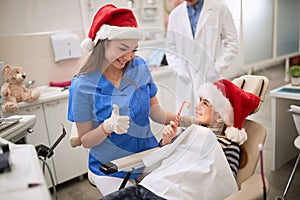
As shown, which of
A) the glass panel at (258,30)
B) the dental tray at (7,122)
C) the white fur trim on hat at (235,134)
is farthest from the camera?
the glass panel at (258,30)

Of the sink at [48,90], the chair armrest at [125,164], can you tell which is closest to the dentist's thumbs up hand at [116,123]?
the chair armrest at [125,164]

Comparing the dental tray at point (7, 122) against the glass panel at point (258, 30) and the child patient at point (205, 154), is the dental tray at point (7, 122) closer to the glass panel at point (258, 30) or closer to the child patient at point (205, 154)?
the child patient at point (205, 154)

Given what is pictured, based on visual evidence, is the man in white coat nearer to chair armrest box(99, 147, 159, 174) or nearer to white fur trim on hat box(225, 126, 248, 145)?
white fur trim on hat box(225, 126, 248, 145)

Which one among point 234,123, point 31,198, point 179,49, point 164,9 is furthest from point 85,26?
point 31,198

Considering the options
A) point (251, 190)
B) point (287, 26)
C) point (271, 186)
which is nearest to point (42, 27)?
point (251, 190)

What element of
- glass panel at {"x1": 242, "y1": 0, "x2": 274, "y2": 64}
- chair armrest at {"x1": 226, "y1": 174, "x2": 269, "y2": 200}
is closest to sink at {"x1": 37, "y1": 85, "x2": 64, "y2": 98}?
chair armrest at {"x1": 226, "y1": 174, "x2": 269, "y2": 200}

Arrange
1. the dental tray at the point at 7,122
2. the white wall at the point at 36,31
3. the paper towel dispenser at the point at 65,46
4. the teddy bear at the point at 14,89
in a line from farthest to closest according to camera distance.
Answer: the paper towel dispenser at the point at 65,46 → the white wall at the point at 36,31 → the teddy bear at the point at 14,89 → the dental tray at the point at 7,122

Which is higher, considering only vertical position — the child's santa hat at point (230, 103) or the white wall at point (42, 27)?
the white wall at point (42, 27)

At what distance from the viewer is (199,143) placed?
119 centimetres

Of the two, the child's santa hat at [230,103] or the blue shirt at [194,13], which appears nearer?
the child's santa hat at [230,103]

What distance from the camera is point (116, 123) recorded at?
3.68 ft

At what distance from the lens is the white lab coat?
44.3 inches

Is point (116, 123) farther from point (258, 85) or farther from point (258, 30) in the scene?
point (258, 30)

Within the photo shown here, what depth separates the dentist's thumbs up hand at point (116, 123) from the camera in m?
1.12
